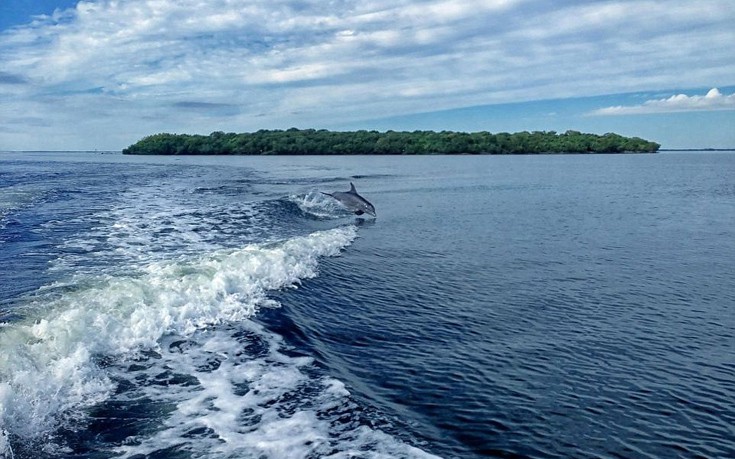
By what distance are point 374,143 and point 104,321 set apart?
410 ft

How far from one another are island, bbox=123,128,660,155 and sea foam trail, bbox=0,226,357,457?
4413 inches

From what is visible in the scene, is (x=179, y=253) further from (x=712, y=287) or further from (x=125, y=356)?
(x=712, y=287)

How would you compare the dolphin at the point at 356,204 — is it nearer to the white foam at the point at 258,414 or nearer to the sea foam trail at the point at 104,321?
the sea foam trail at the point at 104,321

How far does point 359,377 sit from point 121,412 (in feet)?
10.9

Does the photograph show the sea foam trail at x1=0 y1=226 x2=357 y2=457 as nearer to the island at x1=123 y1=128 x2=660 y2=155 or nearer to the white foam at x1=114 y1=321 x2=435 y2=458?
the white foam at x1=114 y1=321 x2=435 y2=458

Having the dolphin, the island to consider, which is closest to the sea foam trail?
the dolphin

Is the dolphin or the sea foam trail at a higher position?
the dolphin

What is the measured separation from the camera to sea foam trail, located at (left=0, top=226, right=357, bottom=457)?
21.8 feet

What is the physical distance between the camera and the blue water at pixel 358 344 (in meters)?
6.44

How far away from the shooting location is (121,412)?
6.71m

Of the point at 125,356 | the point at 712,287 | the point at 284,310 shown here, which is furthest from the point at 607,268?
the point at 125,356

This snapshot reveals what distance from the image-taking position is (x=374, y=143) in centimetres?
13175

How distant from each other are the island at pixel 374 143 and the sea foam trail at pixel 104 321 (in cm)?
11210

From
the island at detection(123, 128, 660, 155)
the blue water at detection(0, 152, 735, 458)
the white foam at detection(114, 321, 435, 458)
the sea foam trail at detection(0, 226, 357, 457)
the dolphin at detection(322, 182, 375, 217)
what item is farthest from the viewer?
the island at detection(123, 128, 660, 155)
